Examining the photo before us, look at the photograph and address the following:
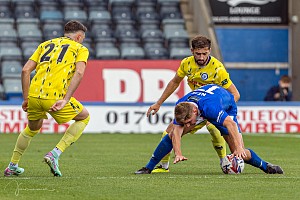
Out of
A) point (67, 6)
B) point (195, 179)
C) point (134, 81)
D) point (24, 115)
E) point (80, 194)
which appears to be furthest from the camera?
point (67, 6)

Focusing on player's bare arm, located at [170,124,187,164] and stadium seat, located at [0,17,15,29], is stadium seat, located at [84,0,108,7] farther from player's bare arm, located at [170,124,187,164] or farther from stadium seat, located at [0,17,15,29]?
player's bare arm, located at [170,124,187,164]

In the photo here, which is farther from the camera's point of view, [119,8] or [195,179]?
[119,8]

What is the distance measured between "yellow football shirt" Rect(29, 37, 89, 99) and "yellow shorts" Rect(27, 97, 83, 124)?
0.06 metres

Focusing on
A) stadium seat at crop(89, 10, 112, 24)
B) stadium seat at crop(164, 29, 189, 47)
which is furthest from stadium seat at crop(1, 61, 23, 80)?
stadium seat at crop(164, 29, 189, 47)

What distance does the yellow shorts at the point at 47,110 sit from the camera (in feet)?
37.5

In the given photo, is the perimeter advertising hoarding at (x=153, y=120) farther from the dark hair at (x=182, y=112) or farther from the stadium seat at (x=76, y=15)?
the dark hair at (x=182, y=112)

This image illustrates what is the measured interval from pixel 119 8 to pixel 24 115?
736cm

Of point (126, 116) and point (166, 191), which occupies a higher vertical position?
point (166, 191)

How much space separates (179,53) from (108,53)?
7.14ft

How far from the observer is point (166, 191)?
32.4 feet

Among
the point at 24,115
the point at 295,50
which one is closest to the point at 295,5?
the point at 295,50

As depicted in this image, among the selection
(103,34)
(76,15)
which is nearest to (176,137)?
(103,34)

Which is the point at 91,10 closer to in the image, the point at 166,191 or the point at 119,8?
the point at 119,8

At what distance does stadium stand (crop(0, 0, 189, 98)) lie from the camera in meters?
29.5
